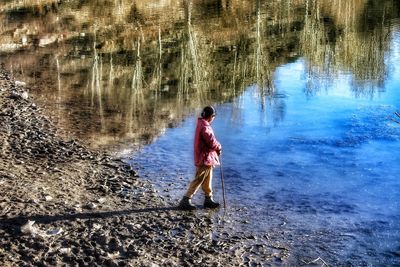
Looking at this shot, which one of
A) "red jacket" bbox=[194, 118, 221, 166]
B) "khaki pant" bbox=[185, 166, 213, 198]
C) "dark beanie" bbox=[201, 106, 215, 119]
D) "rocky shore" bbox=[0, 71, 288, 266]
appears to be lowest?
"rocky shore" bbox=[0, 71, 288, 266]

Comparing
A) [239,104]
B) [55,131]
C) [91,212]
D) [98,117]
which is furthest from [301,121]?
[91,212]

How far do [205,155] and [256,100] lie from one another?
9.28 m

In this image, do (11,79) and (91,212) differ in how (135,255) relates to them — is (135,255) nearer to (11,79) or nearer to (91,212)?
(91,212)

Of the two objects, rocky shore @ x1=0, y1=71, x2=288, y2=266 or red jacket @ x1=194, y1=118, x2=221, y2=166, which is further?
red jacket @ x1=194, y1=118, x2=221, y2=166

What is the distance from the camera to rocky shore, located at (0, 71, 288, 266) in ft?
27.2

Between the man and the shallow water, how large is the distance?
617 mm

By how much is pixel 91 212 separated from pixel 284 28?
76.8 ft

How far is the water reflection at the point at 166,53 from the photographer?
17.6 metres

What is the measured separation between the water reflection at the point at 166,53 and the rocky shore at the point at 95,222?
2.18m

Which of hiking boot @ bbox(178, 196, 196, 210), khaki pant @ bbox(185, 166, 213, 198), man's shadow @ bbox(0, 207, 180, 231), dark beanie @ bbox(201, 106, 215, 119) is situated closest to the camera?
man's shadow @ bbox(0, 207, 180, 231)

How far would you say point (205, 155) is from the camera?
988cm

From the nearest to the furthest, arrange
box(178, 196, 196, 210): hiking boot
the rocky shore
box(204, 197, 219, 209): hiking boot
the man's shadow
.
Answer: the rocky shore < the man's shadow < box(178, 196, 196, 210): hiking boot < box(204, 197, 219, 209): hiking boot

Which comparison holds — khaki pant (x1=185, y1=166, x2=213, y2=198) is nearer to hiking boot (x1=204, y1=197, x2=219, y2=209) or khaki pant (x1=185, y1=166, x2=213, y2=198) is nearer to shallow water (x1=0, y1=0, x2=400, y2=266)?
hiking boot (x1=204, y1=197, x2=219, y2=209)

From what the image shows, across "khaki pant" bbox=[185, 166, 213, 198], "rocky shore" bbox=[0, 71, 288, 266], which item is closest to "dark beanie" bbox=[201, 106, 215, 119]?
"khaki pant" bbox=[185, 166, 213, 198]
